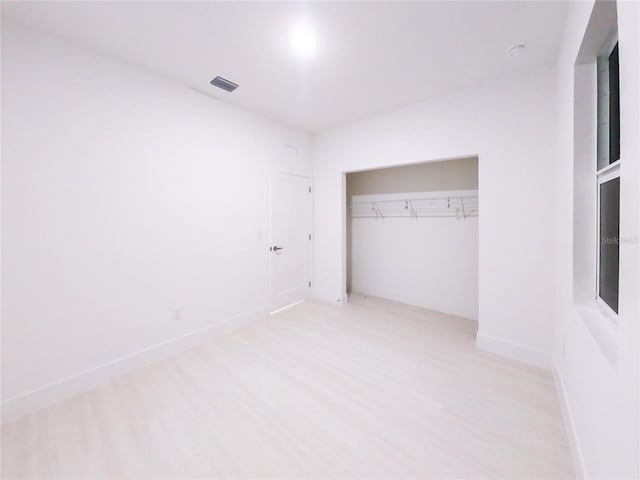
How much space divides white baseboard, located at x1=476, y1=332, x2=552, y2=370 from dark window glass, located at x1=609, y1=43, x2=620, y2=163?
1883mm

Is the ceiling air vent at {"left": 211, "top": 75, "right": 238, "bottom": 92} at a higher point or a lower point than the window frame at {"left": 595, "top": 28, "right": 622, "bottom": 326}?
higher

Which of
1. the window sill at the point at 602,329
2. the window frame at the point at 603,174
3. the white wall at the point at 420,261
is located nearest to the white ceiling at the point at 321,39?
the window frame at the point at 603,174

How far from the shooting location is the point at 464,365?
98.3 inches

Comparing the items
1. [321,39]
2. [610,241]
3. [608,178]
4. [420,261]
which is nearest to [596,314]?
[610,241]

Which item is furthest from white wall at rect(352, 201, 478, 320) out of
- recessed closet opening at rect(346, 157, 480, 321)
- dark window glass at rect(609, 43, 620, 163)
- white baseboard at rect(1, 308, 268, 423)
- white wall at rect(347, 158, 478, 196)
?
white baseboard at rect(1, 308, 268, 423)

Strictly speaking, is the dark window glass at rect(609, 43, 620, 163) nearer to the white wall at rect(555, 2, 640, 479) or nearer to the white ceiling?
the white wall at rect(555, 2, 640, 479)

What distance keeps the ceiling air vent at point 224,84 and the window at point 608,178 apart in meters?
2.85

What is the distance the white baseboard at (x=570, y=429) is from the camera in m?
1.38

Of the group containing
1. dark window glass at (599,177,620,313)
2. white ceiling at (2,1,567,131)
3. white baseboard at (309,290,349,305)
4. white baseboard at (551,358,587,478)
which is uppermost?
white ceiling at (2,1,567,131)

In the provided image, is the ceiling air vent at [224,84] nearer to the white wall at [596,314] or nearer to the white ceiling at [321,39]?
the white ceiling at [321,39]

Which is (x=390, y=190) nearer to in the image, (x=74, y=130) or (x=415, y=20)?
(x=415, y=20)

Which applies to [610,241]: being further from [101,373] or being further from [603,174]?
[101,373]

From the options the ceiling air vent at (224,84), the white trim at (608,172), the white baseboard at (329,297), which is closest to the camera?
the white trim at (608,172)

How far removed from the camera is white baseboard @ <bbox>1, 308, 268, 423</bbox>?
6.26 ft
